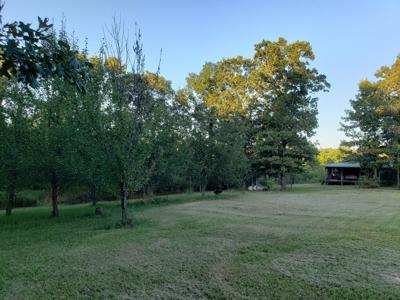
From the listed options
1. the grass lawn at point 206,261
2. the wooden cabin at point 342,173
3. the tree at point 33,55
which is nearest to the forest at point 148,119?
the tree at point 33,55

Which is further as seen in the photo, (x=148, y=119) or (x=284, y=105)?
(x=284, y=105)

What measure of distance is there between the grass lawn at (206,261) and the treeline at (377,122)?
59.9 ft

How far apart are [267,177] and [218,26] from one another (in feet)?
46.1

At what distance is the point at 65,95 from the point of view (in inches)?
355

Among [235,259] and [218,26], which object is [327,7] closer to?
[218,26]

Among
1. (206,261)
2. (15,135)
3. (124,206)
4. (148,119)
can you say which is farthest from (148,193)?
(206,261)

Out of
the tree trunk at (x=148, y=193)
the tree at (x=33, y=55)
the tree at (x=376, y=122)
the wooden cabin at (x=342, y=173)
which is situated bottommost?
the tree trunk at (x=148, y=193)

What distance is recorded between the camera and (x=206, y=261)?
433cm

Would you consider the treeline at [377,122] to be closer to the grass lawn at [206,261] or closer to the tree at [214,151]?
the tree at [214,151]

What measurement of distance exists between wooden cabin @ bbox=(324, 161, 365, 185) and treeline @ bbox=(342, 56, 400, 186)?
14.5 ft

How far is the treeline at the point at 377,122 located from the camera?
22703 millimetres

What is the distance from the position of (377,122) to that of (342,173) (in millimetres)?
7948

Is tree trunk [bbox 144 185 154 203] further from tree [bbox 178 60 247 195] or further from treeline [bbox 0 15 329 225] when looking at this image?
tree [bbox 178 60 247 195]

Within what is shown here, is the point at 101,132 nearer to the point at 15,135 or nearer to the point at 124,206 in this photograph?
the point at 124,206
